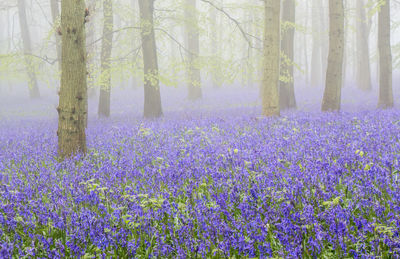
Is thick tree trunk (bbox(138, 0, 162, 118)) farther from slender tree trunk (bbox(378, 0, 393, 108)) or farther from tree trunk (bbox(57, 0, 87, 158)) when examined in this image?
slender tree trunk (bbox(378, 0, 393, 108))

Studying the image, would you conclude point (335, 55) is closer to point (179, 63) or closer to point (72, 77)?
point (179, 63)

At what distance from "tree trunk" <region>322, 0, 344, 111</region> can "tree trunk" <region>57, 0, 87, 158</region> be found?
7702 millimetres

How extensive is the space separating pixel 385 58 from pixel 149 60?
8736 millimetres

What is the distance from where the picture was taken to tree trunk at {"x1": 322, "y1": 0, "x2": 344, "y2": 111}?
10.7 m

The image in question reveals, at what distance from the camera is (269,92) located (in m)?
10.2

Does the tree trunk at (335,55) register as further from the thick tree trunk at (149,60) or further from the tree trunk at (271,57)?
the thick tree trunk at (149,60)

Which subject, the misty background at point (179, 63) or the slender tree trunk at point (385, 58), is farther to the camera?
the misty background at point (179, 63)

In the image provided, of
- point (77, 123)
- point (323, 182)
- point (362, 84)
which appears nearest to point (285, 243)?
point (323, 182)

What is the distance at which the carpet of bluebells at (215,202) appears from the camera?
279 centimetres

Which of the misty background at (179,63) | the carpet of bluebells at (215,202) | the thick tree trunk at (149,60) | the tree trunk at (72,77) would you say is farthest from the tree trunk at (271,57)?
the tree trunk at (72,77)

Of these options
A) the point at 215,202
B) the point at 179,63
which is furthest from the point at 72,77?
the point at 179,63

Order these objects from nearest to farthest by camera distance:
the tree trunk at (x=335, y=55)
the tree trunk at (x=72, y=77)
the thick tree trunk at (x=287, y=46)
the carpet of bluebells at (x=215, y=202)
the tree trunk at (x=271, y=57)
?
the carpet of bluebells at (x=215, y=202) → the tree trunk at (x=72, y=77) → the tree trunk at (x=271, y=57) → the tree trunk at (x=335, y=55) → the thick tree trunk at (x=287, y=46)

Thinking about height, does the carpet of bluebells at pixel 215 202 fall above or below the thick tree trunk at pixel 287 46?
below

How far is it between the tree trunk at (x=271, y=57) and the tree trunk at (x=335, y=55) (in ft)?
6.46
